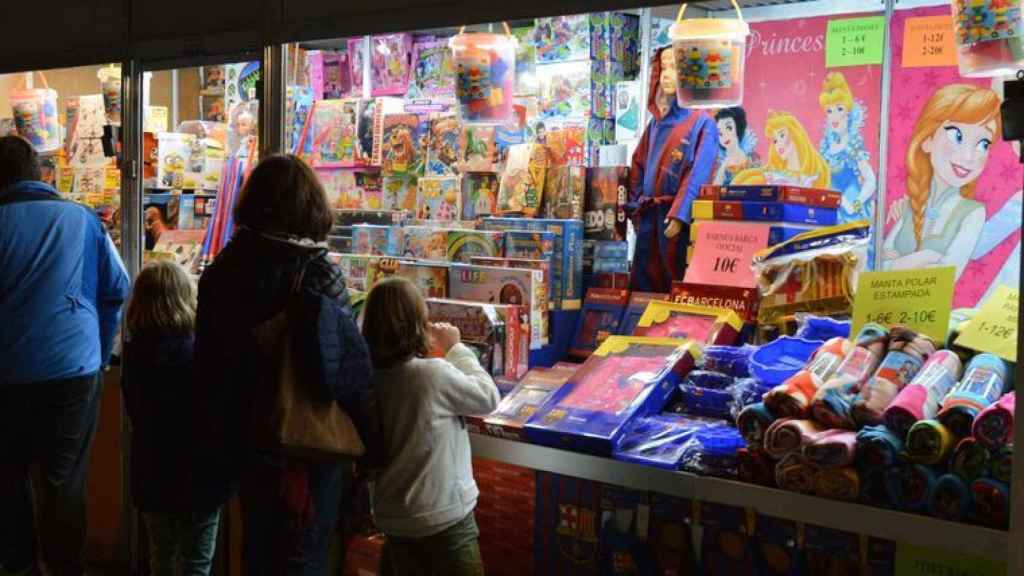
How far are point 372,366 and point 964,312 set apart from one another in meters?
1.65

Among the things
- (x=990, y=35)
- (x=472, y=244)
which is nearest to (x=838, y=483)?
(x=990, y=35)

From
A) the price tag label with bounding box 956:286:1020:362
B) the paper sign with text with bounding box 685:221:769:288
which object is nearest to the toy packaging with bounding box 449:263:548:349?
the paper sign with text with bounding box 685:221:769:288

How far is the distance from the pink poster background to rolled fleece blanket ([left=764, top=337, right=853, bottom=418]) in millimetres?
2580

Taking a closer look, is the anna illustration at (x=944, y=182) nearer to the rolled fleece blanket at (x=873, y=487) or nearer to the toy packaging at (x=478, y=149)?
the toy packaging at (x=478, y=149)

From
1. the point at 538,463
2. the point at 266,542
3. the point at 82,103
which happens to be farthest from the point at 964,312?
the point at 82,103

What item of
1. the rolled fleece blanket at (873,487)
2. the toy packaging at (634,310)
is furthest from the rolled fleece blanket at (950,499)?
the toy packaging at (634,310)

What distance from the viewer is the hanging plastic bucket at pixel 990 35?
2670mm

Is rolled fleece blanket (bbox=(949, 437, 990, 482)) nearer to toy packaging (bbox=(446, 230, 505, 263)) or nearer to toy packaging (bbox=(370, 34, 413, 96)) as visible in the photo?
toy packaging (bbox=(446, 230, 505, 263))

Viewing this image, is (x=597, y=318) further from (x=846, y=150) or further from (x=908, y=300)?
(x=846, y=150)

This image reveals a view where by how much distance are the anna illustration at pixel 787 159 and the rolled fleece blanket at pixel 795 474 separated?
3472 mm

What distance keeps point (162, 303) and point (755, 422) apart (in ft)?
5.64

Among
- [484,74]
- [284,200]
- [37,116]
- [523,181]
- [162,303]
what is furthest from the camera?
[37,116]

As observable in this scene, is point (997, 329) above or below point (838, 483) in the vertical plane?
above

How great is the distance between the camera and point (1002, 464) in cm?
242
